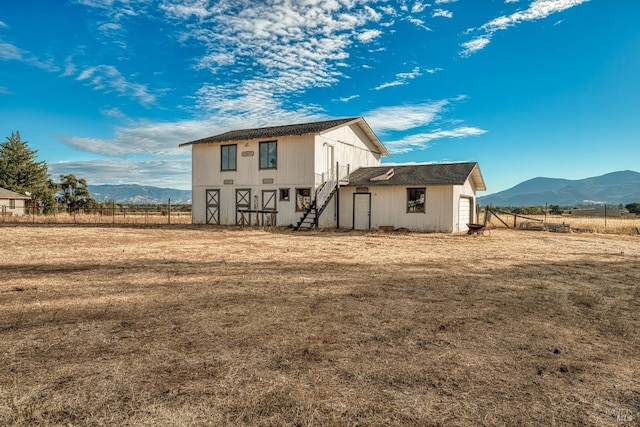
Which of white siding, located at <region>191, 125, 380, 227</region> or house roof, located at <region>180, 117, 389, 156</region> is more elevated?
house roof, located at <region>180, 117, 389, 156</region>

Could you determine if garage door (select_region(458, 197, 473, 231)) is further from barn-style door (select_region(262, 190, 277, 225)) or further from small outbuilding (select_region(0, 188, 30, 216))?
small outbuilding (select_region(0, 188, 30, 216))

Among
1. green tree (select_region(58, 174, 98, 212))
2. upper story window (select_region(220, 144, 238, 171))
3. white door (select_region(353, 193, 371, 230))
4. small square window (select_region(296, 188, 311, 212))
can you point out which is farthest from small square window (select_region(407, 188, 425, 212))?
green tree (select_region(58, 174, 98, 212))

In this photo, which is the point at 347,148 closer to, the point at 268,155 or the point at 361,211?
→ the point at 361,211

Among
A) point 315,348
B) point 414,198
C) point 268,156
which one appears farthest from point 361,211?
point 315,348

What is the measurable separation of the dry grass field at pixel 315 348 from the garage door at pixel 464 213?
14.9 metres

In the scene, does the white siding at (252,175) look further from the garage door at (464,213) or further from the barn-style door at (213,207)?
the garage door at (464,213)

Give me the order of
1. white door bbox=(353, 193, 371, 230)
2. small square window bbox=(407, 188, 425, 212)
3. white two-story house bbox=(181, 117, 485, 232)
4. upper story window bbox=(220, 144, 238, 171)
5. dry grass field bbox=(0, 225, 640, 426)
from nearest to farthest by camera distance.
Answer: dry grass field bbox=(0, 225, 640, 426), white two-story house bbox=(181, 117, 485, 232), small square window bbox=(407, 188, 425, 212), white door bbox=(353, 193, 371, 230), upper story window bbox=(220, 144, 238, 171)

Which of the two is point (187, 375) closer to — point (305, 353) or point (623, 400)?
point (305, 353)

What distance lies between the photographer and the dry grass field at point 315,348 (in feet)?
9.88

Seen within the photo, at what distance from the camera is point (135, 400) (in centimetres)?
311

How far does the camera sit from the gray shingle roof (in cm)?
2511

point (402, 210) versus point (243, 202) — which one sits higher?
point (243, 202)

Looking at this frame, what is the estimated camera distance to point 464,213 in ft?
81.4

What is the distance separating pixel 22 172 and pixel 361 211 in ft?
162
